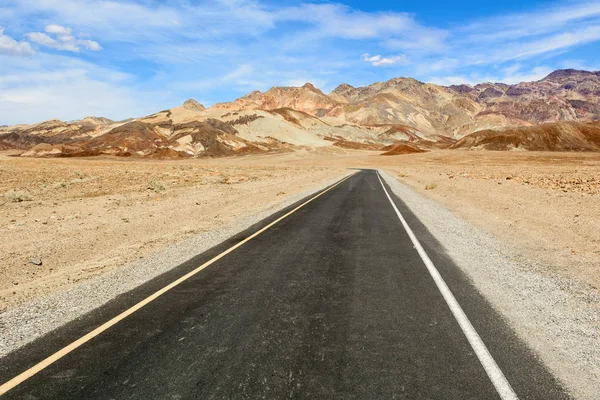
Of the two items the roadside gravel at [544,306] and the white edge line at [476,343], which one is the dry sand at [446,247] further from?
the white edge line at [476,343]

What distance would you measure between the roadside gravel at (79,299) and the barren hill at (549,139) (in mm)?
154579

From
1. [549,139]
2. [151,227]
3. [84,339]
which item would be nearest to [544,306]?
[84,339]

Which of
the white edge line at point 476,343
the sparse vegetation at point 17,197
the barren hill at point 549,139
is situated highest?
the barren hill at point 549,139

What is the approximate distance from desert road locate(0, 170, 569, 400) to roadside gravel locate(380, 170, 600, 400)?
0.23m

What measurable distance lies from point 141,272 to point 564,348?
7195 mm

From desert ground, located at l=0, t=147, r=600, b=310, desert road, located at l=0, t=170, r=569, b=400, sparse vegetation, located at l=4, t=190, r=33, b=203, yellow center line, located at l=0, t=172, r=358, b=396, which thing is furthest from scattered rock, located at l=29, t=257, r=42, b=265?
sparse vegetation, located at l=4, t=190, r=33, b=203

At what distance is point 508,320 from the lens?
5020 millimetres

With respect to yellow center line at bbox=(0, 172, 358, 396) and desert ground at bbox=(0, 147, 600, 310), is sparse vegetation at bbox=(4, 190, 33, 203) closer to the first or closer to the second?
desert ground at bbox=(0, 147, 600, 310)

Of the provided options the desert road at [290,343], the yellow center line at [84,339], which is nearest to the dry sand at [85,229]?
the yellow center line at [84,339]

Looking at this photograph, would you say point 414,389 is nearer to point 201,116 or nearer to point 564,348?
point 564,348

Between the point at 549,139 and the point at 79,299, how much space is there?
168 meters

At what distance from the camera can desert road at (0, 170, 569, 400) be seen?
3.58 meters

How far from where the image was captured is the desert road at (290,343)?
11.7 ft

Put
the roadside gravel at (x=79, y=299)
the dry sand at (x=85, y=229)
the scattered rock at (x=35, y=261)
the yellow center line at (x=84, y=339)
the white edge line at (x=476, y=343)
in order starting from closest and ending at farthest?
the white edge line at (x=476, y=343) → the yellow center line at (x=84, y=339) → the roadside gravel at (x=79, y=299) → the dry sand at (x=85, y=229) → the scattered rock at (x=35, y=261)
